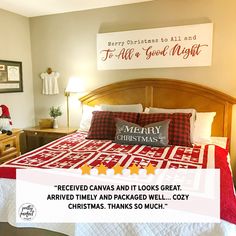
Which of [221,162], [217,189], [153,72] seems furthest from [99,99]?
[217,189]

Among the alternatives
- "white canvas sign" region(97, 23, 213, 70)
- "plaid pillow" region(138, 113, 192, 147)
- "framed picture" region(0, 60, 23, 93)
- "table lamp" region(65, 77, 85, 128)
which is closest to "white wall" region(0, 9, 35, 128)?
"framed picture" region(0, 60, 23, 93)

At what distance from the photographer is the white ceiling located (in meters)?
3.08

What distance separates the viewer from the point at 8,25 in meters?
3.40

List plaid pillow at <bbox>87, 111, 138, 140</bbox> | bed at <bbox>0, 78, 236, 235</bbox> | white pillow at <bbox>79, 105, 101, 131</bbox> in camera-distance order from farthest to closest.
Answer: white pillow at <bbox>79, 105, 101, 131</bbox>
plaid pillow at <bbox>87, 111, 138, 140</bbox>
bed at <bbox>0, 78, 236, 235</bbox>

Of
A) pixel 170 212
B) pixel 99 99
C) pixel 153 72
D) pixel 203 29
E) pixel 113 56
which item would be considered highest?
pixel 203 29

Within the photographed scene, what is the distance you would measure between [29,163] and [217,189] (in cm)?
139

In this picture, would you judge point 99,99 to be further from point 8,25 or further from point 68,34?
point 8,25

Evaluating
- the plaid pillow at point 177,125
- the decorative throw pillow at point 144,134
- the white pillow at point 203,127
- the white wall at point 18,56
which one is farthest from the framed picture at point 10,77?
the white pillow at point 203,127

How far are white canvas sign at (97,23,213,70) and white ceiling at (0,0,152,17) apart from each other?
1.24 feet

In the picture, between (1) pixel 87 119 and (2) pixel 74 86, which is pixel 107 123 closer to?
(1) pixel 87 119

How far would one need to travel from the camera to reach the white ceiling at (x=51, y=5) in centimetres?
308

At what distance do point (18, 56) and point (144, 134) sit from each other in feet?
7.59

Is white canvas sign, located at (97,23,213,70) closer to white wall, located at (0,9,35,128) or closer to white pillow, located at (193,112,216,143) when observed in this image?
white pillow, located at (193,112,216,143)

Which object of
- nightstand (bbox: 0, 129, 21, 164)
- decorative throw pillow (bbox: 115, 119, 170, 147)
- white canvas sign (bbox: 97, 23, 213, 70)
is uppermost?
white canvas sign (bbox: 97, 23, 213, 70)
